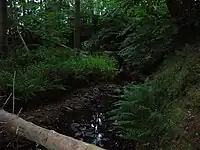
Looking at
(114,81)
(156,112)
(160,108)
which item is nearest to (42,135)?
(156,112)

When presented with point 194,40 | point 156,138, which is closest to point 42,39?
Result: point 194,40

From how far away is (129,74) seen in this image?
483 inches

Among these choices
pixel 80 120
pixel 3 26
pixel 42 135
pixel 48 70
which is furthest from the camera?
pixel 3 26

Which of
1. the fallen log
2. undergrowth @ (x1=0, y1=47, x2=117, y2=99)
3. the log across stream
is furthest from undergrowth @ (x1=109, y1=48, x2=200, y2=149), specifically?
undergrowth @ (x1=0, y1=47, x2=117, y2=99)

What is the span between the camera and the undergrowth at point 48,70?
28.5ft

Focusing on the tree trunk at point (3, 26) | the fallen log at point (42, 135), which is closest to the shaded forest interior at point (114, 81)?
the tree trunk at point (3, 26)

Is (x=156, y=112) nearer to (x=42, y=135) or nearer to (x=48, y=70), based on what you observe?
(x=42, y=135)

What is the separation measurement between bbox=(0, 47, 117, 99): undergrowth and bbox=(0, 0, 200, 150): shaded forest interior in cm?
3

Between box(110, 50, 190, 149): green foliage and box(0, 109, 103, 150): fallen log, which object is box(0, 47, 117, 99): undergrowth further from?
box(110, 50, 190, 149): green foliage

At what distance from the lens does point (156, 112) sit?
5.30 metres

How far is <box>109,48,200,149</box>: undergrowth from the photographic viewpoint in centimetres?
500

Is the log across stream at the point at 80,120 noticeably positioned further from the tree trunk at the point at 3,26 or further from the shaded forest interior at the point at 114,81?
the tree trunk at the point at 3,26

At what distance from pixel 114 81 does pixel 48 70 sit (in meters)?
3.55

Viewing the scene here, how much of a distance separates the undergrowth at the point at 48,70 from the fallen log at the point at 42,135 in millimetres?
2096
